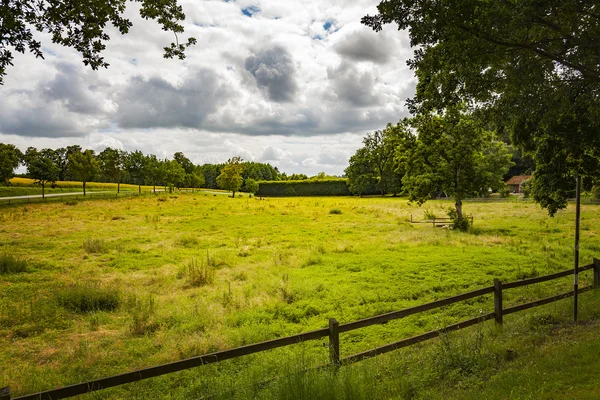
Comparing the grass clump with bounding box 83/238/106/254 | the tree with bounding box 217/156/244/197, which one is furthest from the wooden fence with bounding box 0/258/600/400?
the tree with bounding box 217/156/244/197

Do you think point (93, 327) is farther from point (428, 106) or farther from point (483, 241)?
point (483, 241)

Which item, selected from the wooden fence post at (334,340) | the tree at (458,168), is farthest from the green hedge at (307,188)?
the wooden fence post at (334,340)

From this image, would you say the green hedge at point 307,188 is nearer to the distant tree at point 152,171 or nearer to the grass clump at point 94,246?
the distant tree at point 152,171

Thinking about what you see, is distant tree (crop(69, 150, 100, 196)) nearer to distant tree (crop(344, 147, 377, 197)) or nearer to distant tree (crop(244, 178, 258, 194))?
distant tree (crop(244, 178, 258, 194))

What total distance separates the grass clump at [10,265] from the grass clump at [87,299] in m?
5.27

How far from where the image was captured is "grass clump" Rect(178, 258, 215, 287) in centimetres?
1527

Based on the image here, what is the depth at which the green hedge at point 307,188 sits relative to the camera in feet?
336

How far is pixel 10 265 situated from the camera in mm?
16344

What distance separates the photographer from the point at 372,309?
38.2 ft

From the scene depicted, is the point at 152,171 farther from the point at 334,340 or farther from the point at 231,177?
the point at 334,340

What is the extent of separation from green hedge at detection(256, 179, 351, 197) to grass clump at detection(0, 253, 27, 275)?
89.1 metres

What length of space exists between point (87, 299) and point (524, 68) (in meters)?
16.4

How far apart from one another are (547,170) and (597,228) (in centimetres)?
1941

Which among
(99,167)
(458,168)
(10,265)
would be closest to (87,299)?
(10,265)
